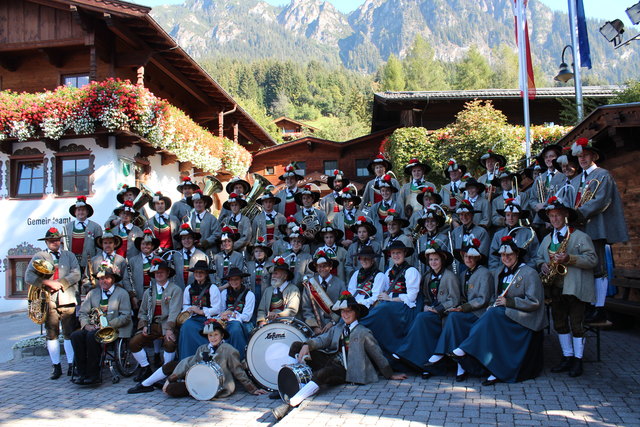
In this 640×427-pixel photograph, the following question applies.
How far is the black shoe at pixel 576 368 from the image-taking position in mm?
6934

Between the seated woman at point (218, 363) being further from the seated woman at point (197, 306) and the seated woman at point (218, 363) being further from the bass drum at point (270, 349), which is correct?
the seated woman at point (197, 306)


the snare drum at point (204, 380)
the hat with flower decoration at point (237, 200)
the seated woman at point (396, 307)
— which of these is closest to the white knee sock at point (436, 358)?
the seated woman at point (396, 307)

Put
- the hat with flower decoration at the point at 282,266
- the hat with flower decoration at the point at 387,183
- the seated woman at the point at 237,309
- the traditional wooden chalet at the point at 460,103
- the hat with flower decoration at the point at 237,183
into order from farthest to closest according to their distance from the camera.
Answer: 1. the traditional wooden chalet at the point at 460,103
2. the hat with flower decoration at the point at 237,183
3. the hat with flower decoration at the point at 387,183
4. the hat with flower decoration at the point at 282,266
5. the seated woman at the point at 237,309


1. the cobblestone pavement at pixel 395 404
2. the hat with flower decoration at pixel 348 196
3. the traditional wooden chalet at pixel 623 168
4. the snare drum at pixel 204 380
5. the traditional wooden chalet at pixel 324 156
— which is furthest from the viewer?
the traditional wooden chalet at pixel 324 156

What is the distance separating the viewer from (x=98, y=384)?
323 inches

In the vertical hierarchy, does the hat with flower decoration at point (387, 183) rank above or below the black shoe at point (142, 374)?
above

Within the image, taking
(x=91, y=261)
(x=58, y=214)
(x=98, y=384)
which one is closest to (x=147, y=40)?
(x=58, y=214)

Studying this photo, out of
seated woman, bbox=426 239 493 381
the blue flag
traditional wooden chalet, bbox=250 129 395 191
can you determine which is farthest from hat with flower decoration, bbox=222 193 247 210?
traditional wooden chalet, bbox=250 129 395 191

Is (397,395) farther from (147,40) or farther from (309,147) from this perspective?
(309,147)

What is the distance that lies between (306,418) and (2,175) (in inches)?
641

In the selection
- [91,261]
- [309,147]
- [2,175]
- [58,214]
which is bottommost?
[91,261]

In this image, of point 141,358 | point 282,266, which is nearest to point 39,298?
point 141,358

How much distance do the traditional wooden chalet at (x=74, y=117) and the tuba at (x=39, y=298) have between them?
7.89m

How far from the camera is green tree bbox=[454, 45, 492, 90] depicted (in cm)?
7576
